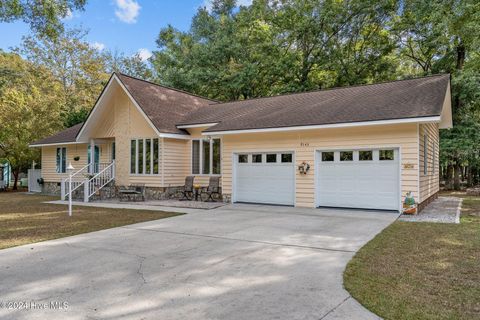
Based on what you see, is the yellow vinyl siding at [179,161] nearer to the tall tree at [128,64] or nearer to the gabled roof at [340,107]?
the gabled roof at [340,107]

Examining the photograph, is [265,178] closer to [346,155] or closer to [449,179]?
[346,155]

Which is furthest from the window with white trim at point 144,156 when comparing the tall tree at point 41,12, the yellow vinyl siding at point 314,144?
the tall tree at point 41,12

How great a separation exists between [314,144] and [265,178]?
239 cm

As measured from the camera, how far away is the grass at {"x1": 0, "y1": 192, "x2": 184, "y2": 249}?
7748mm

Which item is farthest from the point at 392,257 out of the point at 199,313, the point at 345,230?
the point at 199,313

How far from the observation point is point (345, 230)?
26.7ft

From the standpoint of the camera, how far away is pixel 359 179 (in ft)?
37.8

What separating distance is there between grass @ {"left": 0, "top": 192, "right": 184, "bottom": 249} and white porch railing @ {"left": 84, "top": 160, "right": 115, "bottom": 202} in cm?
233

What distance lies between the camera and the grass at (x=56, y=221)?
305 inches

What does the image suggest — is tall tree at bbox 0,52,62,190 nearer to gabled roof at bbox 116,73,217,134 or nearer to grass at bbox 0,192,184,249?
gabled roof at bbox 116,73,217,134

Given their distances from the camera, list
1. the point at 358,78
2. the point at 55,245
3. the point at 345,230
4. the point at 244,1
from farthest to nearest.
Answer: the point at 244,1 < the point at 358,78 < the point at 345,230 < the point at 55,245

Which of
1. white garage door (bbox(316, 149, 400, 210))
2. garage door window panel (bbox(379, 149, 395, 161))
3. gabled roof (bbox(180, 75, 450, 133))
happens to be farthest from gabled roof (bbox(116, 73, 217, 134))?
garage door window panel (bbox(379, 149, 395, 161))

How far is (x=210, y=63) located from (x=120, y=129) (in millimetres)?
11847

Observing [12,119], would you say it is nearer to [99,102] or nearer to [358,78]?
[99,102]
